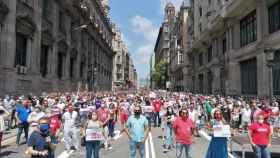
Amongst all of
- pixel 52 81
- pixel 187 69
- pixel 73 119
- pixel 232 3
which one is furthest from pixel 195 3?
pixel 73 119

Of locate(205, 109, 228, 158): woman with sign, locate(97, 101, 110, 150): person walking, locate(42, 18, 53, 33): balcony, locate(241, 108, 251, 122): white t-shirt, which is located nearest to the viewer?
locate(205, 109, 228, 158): woman with sign

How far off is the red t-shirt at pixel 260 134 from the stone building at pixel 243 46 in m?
8.79

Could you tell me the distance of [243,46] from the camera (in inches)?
1109

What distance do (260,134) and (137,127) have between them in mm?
3243

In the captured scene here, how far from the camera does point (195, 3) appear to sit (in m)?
53.3

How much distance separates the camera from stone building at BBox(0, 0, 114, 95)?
20.6 meters

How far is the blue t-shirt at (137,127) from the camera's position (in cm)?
764

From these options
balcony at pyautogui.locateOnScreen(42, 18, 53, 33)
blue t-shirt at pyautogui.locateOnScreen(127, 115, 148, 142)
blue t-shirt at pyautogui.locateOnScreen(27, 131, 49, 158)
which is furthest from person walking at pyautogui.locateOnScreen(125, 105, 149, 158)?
balcony at pyautogui.locateOnScreen(42, 18, 53, 33)

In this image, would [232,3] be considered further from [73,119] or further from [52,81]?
[73,119]

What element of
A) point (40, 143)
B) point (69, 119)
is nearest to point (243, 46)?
point (69, 119)

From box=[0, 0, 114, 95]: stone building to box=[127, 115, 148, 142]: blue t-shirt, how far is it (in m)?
14.8

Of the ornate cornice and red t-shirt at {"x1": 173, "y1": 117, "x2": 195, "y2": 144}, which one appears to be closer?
red t-shirt at {"x1": 173, "y1": 117, "x2": 195, "y2": 144}

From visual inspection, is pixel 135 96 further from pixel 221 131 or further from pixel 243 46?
pixel 221 131

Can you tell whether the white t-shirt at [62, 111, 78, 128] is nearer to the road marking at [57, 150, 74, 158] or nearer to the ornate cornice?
the road marking at [57, 150, 74, 158]
